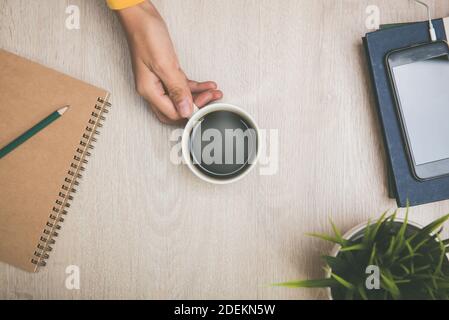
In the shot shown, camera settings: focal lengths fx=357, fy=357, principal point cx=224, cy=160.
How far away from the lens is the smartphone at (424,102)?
621 mm

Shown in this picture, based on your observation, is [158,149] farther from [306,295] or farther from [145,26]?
[306,295]

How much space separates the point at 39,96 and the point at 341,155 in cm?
55

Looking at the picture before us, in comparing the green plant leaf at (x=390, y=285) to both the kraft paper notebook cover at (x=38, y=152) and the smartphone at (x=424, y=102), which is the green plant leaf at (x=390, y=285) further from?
the kraft paper notebook cover at (x=38, y=152)

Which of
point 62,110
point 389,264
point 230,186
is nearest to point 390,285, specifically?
point 389,264

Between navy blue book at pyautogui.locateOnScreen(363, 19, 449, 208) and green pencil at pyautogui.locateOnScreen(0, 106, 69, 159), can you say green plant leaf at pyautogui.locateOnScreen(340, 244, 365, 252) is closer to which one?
navy blue book at pyautogui.locateOnScreen(363, 19, 449, 208)

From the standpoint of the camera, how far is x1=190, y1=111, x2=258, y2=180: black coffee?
23.4 inches

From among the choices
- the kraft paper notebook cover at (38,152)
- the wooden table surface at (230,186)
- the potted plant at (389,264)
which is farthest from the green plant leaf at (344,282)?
the kraft paper notebook cover at (38,152)

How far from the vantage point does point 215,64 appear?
0.66m

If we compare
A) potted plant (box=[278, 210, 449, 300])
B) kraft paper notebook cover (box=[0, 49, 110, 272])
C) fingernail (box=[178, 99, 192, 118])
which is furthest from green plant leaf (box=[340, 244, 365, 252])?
kraft paper notebook cover (box=[0, 49, 110, 272])

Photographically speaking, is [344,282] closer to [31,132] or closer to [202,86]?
[202,86]

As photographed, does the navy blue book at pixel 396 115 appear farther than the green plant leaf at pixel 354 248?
Yes

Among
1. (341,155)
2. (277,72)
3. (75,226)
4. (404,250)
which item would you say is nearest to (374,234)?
(404,250)

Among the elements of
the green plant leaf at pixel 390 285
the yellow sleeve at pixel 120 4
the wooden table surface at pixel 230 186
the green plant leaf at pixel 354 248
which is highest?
the yellow sleeve at pixel 120 4

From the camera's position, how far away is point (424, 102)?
625 millimetres
